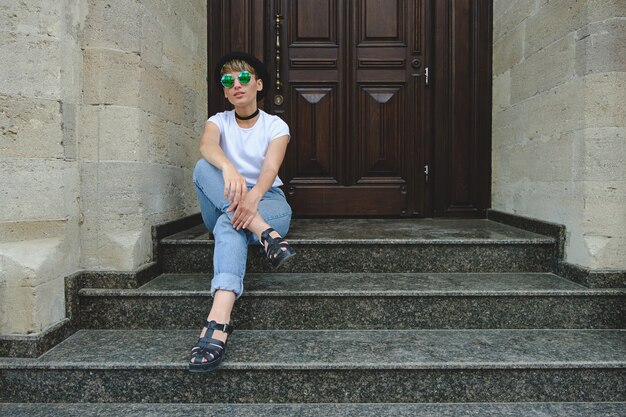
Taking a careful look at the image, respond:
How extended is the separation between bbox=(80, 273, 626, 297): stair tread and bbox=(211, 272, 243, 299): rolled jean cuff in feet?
0.98

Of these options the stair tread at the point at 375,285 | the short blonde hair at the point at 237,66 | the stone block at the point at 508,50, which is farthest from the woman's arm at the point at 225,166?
the stone block at the point at 508,50

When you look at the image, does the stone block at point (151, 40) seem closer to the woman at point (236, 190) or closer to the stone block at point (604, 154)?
the woman at point (236, 190)

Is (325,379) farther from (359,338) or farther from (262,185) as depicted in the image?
(262,185)

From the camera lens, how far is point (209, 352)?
200 cm

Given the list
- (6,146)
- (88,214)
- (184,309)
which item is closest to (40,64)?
(6,146)

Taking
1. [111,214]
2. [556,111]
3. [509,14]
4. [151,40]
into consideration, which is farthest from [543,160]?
[111,214]

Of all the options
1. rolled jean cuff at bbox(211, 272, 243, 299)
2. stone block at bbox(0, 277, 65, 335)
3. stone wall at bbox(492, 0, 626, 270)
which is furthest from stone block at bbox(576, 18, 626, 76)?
stone block at bbox(0, 277, 65, 335)

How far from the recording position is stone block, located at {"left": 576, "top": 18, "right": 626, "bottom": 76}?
2570 mm

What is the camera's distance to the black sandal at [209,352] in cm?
198

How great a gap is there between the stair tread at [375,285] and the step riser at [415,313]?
32 millimetres

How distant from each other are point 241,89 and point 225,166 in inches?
17.9

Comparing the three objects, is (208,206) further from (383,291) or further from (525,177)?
(525,177)

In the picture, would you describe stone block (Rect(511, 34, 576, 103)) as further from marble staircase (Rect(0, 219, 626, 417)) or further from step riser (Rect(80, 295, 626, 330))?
step riser (Rect(80, 295, 626, 330))

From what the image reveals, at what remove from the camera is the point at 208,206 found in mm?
2574
